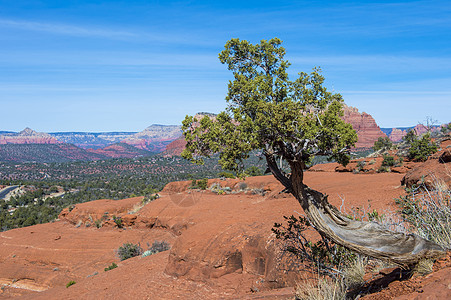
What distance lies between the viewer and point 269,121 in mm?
6844

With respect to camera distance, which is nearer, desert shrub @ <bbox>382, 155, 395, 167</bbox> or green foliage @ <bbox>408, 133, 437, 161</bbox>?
green foliage @ <bbox>408, 133, 437, 161</bbox>

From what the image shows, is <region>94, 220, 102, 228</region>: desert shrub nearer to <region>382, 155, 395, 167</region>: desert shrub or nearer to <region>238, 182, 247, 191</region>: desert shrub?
<region>238, 182, 247, 191</region>: desert shrub

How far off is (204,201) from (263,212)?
12692 mm

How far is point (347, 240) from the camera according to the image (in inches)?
233

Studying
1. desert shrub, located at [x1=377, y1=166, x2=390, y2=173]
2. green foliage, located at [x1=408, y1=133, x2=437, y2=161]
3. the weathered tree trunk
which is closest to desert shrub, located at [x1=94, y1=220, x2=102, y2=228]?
the weathered tree trunk

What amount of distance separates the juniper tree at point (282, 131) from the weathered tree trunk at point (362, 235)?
0.06 feet

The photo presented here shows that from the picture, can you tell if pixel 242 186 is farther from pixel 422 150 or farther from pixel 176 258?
pixel 176 258

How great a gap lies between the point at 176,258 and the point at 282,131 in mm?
8146

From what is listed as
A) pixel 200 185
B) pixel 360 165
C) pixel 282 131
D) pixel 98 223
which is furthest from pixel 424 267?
pixel 200 185

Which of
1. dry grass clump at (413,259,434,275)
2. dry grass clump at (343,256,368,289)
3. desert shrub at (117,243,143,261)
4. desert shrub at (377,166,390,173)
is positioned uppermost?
dry grass clump at (413,259,434,275)

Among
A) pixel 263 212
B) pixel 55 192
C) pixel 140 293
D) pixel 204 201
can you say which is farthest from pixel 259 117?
pixel 55 192

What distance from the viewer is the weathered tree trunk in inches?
209

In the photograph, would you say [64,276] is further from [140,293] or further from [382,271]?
[382,271]

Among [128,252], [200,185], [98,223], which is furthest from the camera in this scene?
[200,185]
